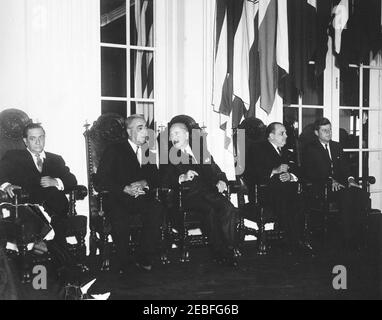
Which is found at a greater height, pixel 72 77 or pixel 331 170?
pixel 72 77

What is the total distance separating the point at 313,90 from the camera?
5742 mm

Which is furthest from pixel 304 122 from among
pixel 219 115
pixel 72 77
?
pixel 72 77

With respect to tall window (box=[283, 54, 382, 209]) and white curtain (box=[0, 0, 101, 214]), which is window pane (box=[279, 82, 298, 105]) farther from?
white curtain (box=[0, 0, 101, 214])

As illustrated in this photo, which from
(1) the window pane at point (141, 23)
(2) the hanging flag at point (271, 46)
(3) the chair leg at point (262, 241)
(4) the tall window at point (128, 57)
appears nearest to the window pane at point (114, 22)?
(4) the tall window at point (128, 57)

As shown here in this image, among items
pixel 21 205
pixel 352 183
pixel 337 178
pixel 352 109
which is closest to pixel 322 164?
pixel 337 178

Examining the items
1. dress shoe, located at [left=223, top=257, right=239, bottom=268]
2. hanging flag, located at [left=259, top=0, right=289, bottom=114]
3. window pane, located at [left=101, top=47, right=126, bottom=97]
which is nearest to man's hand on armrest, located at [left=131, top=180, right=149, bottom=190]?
dress shoe, located at [left=223, top=257, right=239, bottom=268]

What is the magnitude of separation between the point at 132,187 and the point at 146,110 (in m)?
1.29

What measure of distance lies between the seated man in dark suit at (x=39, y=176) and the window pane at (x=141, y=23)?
5.36 feet

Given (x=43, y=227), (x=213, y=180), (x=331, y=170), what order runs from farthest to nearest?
1. (x=331, y=170)
2. (x=213, y=180)
3. (x=43, y=227)

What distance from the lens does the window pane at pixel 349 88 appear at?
231 inches

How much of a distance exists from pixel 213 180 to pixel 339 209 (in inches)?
47.5

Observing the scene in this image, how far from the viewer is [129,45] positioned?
189 inches

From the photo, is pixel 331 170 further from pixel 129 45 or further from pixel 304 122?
pixel 129 45

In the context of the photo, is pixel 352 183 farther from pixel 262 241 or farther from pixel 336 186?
pixel 262 241
